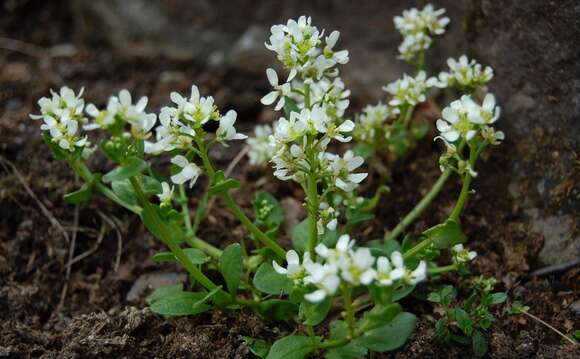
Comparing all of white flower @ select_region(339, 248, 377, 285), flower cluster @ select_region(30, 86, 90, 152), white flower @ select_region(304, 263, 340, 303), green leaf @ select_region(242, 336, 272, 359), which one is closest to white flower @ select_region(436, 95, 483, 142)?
white flower @ select_region(339, 248, 377, 285)

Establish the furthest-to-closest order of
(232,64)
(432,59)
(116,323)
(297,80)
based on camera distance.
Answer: (232,64), (432,59), (297,80), (116,323)

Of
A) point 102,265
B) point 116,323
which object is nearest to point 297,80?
point 102,265

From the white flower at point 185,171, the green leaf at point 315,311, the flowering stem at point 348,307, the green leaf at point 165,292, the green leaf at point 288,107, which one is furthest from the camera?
the green leaf at point 165,292

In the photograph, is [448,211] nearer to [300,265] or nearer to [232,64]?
[300,265]

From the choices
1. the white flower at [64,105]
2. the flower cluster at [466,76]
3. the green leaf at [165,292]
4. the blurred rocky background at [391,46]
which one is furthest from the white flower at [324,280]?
the blurred rocky background at [391,46]

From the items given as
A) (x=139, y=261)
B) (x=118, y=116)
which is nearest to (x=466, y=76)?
(x=118, y=116)

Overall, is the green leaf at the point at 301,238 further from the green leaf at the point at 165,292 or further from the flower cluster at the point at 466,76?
the flower cluster at the point at 466,76
